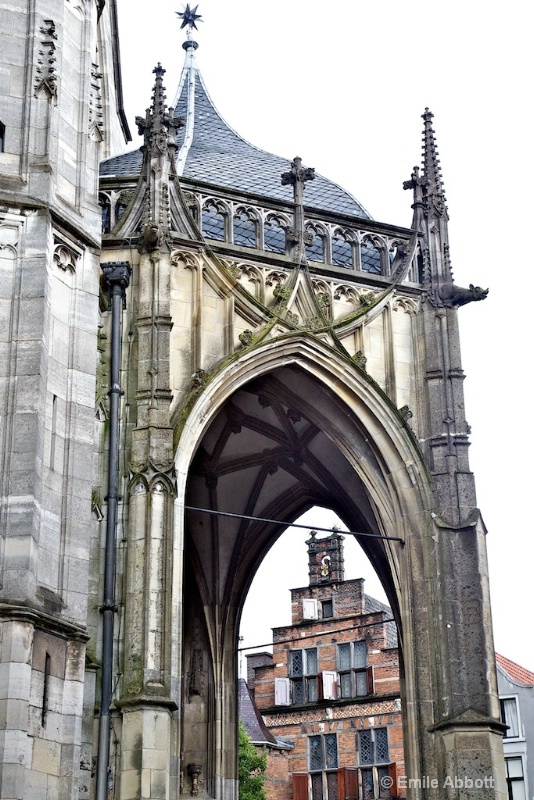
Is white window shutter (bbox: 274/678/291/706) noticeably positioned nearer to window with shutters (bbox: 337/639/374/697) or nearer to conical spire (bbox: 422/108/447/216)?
window with shutters (bbox: 337/639/374/697)

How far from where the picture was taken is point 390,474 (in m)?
19.4

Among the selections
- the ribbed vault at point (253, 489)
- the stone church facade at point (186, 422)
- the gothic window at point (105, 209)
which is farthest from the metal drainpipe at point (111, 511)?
the ribbed vault at point (253, 489)

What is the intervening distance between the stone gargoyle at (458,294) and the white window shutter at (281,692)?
14.4 metres

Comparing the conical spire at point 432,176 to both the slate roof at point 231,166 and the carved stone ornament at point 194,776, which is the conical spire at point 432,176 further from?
the carved stone ornament at point 194,776

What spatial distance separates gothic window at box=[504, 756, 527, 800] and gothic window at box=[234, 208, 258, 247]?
40.3 ft

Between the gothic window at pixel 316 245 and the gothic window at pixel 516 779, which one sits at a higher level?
the gothic window at pixel 316 245

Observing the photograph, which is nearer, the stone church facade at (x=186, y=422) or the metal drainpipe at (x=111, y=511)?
the stone church facade at (x=186, y=422)

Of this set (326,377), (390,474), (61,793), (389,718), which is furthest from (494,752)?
(389,718)

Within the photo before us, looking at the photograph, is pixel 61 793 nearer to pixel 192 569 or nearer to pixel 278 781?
pixel 192 569

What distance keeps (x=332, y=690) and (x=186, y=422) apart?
14687mm

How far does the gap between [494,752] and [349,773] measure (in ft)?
43.7

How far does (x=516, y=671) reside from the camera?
29.3 m

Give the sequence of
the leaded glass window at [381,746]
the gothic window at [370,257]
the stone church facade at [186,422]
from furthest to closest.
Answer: the leaded glass window at [381,746]
the gothic window at [370,257]
the stone church facade at [186,422]

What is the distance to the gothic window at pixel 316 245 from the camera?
20.4 m
